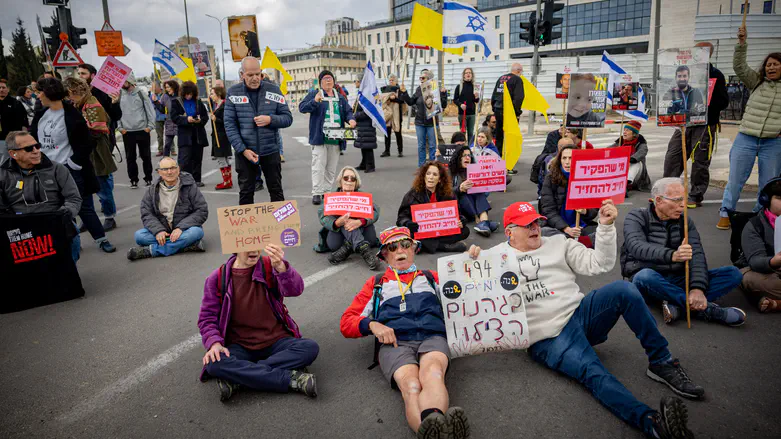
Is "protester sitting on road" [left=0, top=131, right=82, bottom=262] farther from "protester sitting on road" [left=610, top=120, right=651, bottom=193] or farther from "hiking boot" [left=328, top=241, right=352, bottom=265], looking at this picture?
"protester sitting on road" [left=610, top=120, right=651, bottom=193]

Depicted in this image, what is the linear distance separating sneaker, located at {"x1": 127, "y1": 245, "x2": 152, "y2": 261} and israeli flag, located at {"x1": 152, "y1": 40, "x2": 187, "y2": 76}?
10.1 meters

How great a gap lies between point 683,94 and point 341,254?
4089 millimetres

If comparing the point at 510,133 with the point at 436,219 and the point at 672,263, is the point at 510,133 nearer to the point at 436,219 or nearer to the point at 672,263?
the point at 436,219

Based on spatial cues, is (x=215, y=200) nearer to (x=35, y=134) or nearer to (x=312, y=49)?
(x=35, y=134)

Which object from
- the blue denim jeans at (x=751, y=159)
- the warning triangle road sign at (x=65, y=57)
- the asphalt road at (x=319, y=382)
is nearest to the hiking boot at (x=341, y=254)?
the asphalt road at (x=319, y=382)

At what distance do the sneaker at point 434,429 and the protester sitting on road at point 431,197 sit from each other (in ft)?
11.8

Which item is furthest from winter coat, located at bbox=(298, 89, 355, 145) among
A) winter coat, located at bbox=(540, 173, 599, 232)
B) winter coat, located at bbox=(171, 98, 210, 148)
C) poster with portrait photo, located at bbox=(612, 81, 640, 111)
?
poster with portrait photo, located at bbox=(612, 81, 640, 111)

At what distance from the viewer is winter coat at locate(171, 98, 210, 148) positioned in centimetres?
993

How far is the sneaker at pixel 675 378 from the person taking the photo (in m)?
3.10

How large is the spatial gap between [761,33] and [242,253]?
39452 mm

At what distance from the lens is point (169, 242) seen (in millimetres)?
6234

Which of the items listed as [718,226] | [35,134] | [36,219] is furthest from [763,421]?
[35,134]

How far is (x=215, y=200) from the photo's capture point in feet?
30.8

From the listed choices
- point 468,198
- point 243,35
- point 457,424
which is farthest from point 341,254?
point 243,35
